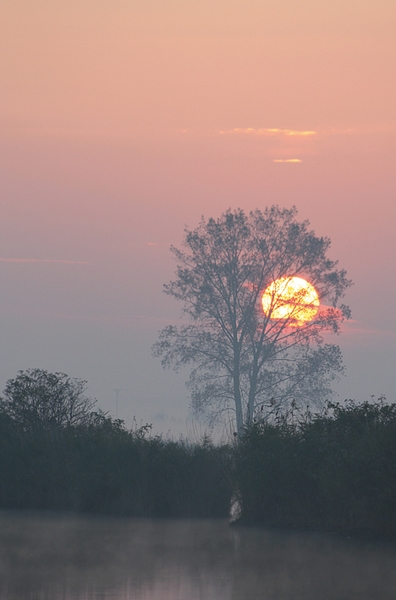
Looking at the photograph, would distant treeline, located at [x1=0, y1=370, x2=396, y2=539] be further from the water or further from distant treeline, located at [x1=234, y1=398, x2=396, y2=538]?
the water

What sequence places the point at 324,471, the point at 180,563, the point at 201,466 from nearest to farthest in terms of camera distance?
the point at 180,563
the point at 324,471
the point at 201,466

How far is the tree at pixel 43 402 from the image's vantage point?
25.2 metres

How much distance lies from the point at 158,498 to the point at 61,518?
99.6 inches

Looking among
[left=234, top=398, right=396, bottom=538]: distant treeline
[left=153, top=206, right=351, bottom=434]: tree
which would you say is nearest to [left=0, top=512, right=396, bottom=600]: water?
[left=234, top=398, right=396, bottom=538]: distant treeline

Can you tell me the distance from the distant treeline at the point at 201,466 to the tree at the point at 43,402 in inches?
1.2

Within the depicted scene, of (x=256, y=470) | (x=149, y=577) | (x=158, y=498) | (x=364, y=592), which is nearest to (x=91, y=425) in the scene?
(x=158, y=498)

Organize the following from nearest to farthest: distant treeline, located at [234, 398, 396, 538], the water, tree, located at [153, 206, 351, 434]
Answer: the water
distant treeline, located at [234, 398, 396, 538]
tree, located at [153, 206, 351, 434]

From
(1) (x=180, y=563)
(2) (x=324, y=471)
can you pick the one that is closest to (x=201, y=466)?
(2) (x=324, y=471)

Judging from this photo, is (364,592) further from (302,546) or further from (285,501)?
(285,501)

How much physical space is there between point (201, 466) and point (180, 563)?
6649 millimetres

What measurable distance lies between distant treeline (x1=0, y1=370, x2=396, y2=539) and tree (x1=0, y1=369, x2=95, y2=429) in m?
0.03

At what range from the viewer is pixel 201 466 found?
73.5 feet

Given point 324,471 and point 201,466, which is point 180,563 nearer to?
point 324,471

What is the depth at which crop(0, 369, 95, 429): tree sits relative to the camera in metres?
25.2
